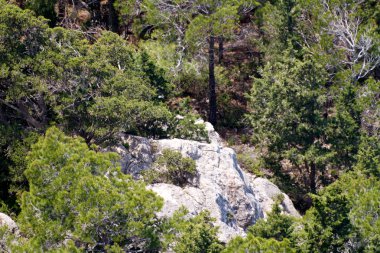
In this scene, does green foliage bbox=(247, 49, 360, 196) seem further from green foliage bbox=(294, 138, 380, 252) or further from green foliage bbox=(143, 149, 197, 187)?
green foliage bbox=(294, 138, 380, 252)

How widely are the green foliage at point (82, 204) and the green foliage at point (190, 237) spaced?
56 cm

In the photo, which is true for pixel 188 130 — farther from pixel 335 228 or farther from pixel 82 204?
pixel 82 204

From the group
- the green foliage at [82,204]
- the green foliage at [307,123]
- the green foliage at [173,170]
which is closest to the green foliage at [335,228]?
the green foliage at [82,204]

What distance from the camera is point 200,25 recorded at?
31.1 meters

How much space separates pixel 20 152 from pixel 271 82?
516 inches

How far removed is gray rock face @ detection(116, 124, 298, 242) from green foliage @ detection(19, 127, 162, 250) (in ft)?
13.4

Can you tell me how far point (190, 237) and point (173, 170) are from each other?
18.6 feet

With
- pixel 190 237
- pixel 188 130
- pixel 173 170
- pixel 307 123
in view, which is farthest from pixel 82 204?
pixel 307 123

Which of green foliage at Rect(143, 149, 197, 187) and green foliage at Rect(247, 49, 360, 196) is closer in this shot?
green foliage at Rect(143, 149, 197, 187)

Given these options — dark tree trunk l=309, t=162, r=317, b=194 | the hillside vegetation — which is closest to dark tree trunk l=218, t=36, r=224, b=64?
the hillside vegetation

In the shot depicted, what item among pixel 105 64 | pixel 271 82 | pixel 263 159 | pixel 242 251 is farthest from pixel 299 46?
pixel 242 251

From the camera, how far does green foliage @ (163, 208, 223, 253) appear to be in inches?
618

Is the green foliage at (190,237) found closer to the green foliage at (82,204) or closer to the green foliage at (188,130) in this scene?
the green foliage at (82,204)

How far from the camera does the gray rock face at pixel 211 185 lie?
20.4 metres
